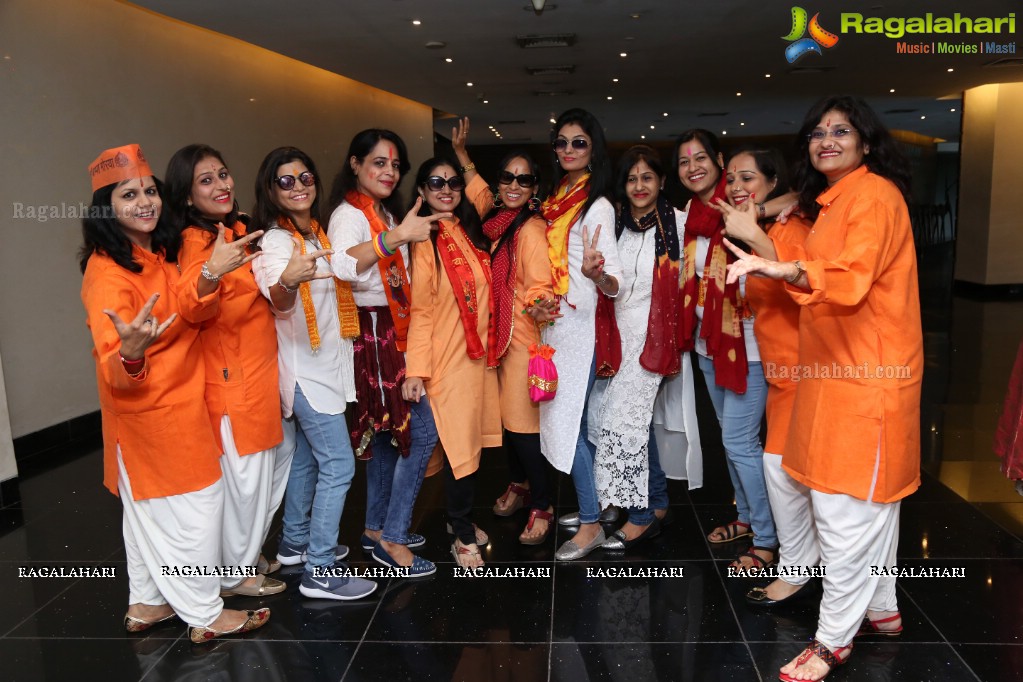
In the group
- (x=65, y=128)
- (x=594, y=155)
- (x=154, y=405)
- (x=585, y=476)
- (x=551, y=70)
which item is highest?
(x=551, y=70)

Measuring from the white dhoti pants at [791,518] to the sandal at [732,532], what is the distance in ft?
1.71

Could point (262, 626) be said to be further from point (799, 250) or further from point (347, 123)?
point (347, 123)

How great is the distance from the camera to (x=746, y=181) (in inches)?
123

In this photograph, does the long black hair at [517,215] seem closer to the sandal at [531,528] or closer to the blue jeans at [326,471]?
the blue jeans at [326,471]

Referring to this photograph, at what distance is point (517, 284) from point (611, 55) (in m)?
6.24

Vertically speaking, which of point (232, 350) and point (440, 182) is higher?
point (440, 182)

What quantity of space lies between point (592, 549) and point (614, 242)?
136cm

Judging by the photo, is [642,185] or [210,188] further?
[642,185]

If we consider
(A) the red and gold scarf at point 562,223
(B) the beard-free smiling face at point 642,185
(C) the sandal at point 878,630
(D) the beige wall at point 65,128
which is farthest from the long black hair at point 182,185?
(D) the beige wall at point 65,128

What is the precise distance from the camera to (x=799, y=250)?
2.72m

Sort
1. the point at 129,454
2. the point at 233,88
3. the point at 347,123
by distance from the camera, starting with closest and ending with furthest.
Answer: the point at 129,454, the point at 233,88, the point at 347,123

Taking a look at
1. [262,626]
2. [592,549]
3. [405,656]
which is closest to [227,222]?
[262,626]

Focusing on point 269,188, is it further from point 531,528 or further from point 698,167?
point 531,528

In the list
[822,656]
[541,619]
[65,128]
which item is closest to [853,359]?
[822,656]
